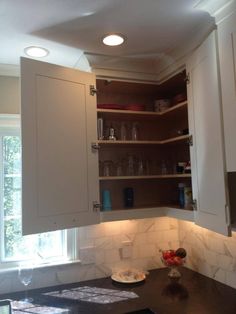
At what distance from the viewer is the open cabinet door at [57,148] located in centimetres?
163

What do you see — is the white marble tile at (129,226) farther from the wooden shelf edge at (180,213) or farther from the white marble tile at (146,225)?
the wooden shelf edge at (180,213)

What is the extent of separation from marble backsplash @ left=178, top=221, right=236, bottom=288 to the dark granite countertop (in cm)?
6

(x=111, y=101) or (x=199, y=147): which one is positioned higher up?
(x=111, y=101)

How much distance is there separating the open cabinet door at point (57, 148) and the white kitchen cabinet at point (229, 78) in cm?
84

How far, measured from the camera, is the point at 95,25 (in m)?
1.58

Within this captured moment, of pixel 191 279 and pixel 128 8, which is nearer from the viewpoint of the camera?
pixel 128 8

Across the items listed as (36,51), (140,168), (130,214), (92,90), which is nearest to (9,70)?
(36,51)

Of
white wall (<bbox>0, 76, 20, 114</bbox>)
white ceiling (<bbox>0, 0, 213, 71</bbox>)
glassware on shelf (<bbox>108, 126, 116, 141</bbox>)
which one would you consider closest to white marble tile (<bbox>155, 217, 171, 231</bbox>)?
glassware on shelf (<bbox>108, 126, 116, 141</bbox>)

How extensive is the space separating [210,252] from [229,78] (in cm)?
121

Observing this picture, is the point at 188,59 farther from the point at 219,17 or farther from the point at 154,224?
the point at 154,224

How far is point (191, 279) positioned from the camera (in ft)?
6.64

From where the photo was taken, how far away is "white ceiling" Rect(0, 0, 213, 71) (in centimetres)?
139

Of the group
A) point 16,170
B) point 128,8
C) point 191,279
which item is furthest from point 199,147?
point 16,170

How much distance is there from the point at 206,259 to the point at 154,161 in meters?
0.83
